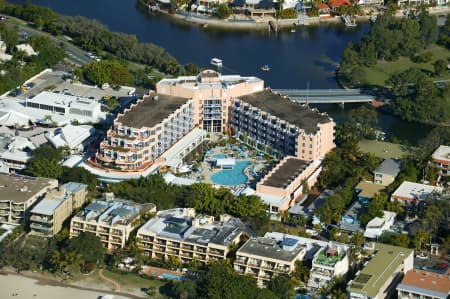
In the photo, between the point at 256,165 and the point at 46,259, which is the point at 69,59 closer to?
the point at 256,165

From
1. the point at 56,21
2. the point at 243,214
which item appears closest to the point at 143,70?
the point at 56,21

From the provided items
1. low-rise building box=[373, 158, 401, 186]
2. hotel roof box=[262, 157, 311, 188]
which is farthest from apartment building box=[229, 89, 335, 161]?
low-rise building box=[373, 158, 401, 186]

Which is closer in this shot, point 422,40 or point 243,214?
point 243,214

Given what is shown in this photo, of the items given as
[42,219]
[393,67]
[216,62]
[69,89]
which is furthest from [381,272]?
[216,62]

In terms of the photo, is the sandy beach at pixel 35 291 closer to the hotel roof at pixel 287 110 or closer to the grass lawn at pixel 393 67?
the hotel roof at pixel 287 110

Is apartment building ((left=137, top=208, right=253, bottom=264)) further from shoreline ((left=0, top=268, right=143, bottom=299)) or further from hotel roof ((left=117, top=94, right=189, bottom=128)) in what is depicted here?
hotel roof ((left=117, top=94, right=189, bottom=128))

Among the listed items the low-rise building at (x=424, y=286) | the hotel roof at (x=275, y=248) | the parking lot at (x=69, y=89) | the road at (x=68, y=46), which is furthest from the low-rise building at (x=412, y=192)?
the road at (x=68, y=46)

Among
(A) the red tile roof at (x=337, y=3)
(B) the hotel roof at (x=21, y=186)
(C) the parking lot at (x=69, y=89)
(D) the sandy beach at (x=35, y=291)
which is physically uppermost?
(A) the red tile roof at (x=337, y=3)
